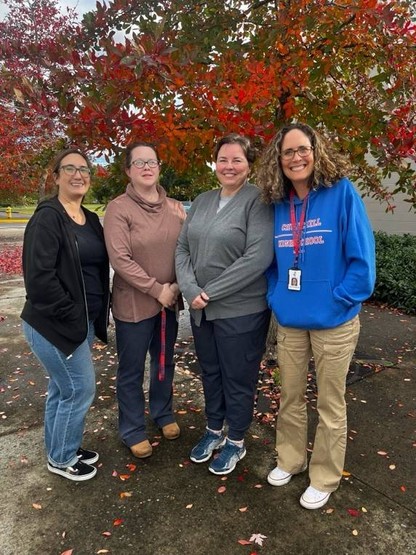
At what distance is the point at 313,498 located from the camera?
7.92 feet

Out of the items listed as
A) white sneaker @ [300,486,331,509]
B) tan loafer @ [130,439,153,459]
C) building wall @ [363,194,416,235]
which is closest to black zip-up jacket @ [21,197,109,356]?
tan loafer @ [130,439,153,459]

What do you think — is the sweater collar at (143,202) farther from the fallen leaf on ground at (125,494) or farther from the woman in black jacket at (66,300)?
the fallen leaf on ground at (125,494)

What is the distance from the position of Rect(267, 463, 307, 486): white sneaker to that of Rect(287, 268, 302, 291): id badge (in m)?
1.13

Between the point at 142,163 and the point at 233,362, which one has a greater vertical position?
the point at 142,163

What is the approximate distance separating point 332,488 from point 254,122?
2.39 meters

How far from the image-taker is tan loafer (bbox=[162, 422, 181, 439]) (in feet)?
10.3

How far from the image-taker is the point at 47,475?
8.97ft

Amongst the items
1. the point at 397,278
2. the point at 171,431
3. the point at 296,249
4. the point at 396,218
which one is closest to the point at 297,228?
the point at 296,249

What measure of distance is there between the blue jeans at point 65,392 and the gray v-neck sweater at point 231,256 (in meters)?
0.72

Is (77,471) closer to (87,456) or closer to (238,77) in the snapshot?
(87,456)

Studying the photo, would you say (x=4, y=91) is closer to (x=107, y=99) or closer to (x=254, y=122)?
(x=107, y=99)

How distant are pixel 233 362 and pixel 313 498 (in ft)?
2.77

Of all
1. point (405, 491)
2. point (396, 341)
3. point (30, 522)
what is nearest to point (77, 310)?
point (30, 522)

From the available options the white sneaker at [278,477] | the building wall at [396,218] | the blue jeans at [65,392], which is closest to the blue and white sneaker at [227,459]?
the white sneaker at [278,477]
